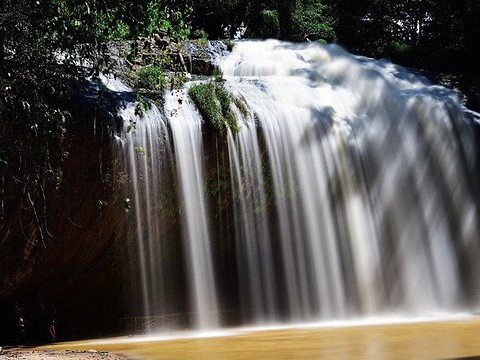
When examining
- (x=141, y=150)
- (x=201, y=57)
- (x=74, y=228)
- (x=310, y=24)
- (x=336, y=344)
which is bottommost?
(x=336, y=344)

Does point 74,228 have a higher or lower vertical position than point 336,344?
higher

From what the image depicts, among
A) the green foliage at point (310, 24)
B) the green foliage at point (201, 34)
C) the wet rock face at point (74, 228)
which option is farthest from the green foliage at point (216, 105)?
the green foliage at point (310, 24)

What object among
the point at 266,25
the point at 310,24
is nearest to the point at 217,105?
the point at 266,25

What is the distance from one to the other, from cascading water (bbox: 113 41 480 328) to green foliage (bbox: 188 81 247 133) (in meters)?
0.18

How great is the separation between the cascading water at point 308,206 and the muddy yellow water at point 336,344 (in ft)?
8.20

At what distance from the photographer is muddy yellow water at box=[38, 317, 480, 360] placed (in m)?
6.90

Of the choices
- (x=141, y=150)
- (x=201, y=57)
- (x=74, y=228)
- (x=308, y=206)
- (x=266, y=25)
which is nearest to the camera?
(x=141, y=150)

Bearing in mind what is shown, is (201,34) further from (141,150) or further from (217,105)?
(141,150)

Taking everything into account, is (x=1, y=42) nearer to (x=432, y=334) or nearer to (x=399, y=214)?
(x=432, y=334)

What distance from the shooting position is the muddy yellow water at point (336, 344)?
6898 mm

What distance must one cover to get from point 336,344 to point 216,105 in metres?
6.03

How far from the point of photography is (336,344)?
8125 mm

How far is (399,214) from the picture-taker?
47.7 ft

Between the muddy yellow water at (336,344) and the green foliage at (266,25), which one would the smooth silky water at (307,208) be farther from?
the green foliage at (266,25)
